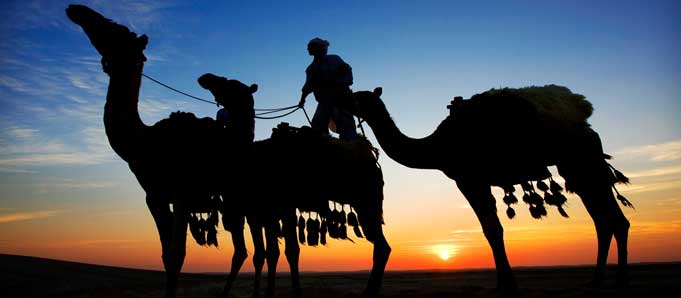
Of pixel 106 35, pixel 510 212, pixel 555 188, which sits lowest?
pixel 510 212

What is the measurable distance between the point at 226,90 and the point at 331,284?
18.0ft

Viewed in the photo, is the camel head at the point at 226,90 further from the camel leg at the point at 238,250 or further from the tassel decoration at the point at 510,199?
the tassel decoration at the point at 510,199

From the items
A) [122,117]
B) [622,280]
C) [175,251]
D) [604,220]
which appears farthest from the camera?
[604,220]

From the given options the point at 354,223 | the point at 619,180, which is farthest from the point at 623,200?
the point at 354,223

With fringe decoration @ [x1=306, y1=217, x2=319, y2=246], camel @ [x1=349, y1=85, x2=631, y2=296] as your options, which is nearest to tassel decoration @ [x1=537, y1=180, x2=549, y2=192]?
camel @ [x1=349, y1=85, x2=631, y2=296]

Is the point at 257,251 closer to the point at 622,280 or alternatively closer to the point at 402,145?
the point at 402,145

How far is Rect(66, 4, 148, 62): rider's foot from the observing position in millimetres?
6434

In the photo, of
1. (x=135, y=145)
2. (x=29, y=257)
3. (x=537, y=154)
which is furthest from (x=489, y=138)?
(x=29, y=257)

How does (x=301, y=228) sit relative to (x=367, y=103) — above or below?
below

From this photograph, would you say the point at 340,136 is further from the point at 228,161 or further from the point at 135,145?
the point at 135,145

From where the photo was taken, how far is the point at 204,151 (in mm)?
7035

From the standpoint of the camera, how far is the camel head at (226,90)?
827cm

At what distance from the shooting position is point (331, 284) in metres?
11.3

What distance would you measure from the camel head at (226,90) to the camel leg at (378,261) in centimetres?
326
